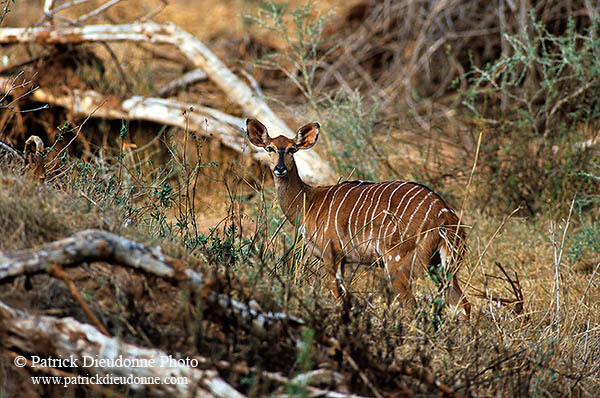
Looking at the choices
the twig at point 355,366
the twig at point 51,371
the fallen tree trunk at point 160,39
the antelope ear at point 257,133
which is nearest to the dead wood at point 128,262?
the twig at point 355,366

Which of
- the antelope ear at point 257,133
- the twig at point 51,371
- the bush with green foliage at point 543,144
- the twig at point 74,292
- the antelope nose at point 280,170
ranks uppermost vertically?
the twig at point 74,292

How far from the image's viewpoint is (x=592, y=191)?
5637mm

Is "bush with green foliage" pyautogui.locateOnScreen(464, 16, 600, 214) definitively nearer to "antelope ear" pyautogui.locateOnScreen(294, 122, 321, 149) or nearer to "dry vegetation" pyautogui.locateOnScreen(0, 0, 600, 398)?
"dry vegetation" pyautogui.locateOnScreen(0, 0, 600, 398)

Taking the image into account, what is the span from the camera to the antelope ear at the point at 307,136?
15.0 feet

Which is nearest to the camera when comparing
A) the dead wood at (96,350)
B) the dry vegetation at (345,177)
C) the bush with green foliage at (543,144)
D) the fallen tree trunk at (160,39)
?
the dead wood at (96,350)

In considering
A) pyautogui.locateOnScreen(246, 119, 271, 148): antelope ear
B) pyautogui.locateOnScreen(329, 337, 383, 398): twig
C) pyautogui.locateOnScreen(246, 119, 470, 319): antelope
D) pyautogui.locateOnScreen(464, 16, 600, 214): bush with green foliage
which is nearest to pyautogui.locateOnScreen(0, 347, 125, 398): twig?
pyautogui.locateOnScreen(329, 337, 383, 398): twig

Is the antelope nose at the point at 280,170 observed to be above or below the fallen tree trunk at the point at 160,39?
below

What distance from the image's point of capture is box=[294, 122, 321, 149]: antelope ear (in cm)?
458

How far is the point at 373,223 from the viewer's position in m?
3.97

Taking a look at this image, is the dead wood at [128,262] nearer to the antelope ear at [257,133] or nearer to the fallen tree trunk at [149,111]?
the antelope ear at [257,133]

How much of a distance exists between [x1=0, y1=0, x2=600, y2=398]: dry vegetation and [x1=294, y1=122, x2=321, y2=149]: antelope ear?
41cm

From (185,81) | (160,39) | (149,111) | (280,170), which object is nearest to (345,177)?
(280,170)

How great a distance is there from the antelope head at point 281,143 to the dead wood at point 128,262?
2020 mm

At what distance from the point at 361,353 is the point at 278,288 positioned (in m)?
0.53
